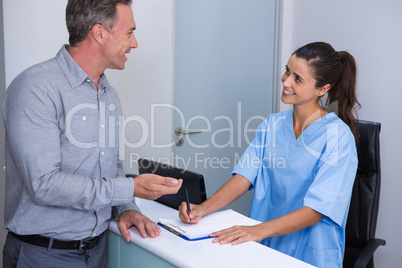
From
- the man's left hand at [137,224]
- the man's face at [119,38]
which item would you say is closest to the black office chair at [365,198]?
the man's left hand at [137,224]

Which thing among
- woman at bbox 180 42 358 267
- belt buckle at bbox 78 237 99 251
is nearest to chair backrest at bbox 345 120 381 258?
woman at bbox 180 42 358 267

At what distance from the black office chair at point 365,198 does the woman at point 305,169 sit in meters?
0.11

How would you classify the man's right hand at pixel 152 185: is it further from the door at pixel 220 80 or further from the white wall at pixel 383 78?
the white wall at pixel 383 78

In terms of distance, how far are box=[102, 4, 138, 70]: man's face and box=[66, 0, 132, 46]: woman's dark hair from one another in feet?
0.08

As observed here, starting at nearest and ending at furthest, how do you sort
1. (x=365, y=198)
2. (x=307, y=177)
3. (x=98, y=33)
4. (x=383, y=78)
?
(x=98, y=33) < (x=307, y=177) < (x=365, y=198) < (x=383, y=78)

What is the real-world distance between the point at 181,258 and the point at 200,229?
0.74 feet

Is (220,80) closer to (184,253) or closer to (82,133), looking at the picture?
(82,133)

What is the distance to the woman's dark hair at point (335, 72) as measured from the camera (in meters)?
1.71

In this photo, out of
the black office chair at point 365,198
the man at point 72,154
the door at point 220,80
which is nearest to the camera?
the man at point 72,154

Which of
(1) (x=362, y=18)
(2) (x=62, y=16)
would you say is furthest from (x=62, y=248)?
(1) (x=362, y=18)

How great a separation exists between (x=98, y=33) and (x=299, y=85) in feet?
2.77

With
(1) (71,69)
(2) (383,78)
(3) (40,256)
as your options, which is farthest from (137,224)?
(2) (383,78)

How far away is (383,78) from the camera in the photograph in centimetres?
247

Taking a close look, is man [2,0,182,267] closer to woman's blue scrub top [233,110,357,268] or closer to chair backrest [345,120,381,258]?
woman's blue scrub top [233,110,357,268]
